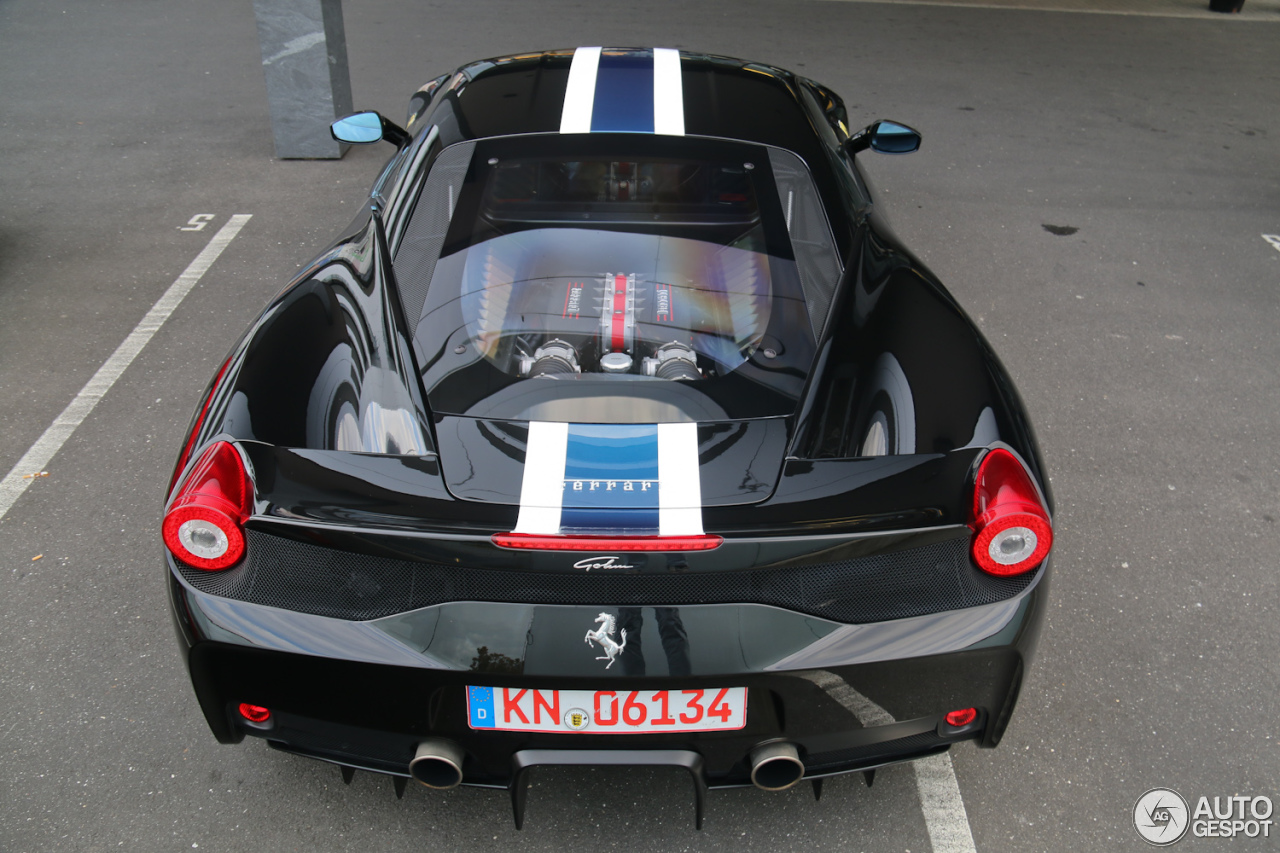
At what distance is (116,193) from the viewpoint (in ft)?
15.9

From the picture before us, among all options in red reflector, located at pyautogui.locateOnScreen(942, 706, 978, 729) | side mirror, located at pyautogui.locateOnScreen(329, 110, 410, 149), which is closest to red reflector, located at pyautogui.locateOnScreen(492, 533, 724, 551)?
red reflector, located at pyautogui.locateOnScreen(942, 706, 978, 729)

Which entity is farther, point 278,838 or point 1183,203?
point 1183,203

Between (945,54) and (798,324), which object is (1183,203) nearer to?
(945,54)

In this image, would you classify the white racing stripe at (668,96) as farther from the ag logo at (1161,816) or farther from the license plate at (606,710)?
the ag logo at (1161,816)

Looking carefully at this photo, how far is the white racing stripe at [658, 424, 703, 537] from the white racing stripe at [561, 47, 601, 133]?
1099 millimetres

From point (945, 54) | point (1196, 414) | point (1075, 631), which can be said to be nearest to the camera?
point (1075, 631)

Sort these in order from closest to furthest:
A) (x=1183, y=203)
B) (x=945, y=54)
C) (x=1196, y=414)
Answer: (x=1196, y=414) → (x=1183, y=203) → (x=945, y=54)

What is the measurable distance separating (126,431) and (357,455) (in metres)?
1.94

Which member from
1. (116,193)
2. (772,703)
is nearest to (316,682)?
(772,703)

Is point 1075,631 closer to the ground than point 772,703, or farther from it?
closer to the ground

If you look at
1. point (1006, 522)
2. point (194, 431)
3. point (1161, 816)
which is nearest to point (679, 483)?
point (1006, 522)

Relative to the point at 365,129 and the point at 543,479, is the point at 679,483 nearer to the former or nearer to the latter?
the point at 543,479

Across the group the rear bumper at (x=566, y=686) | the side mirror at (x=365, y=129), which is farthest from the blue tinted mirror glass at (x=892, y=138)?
the rear bumper at (x=566, y=686)

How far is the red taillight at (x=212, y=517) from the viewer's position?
1.49 metres
